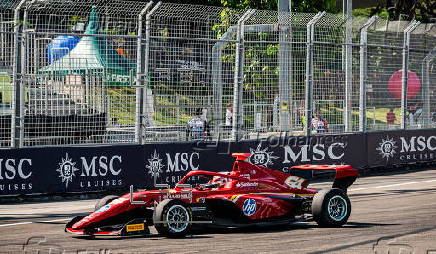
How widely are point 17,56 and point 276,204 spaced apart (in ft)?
20.9

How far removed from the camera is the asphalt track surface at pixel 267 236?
31.9ft

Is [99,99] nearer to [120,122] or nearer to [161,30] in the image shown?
[120,122]

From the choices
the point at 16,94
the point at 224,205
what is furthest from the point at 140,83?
the point at 224,205

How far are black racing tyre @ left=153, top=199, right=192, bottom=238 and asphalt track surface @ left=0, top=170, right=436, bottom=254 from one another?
0.42ft

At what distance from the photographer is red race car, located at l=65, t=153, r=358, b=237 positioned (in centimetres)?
1057

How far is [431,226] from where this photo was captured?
11.6 m

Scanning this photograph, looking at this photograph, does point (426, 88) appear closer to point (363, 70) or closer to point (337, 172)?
point (363, 70)

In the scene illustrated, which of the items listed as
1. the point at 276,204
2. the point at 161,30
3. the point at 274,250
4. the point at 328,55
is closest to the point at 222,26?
the point at 161,30

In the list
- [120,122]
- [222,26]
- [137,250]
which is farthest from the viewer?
[222,26]

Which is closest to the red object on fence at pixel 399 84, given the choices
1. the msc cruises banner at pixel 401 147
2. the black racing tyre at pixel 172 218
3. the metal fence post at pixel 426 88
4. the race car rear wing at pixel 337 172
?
the metal fence post at pixel 426 88

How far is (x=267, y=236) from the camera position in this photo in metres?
10.9

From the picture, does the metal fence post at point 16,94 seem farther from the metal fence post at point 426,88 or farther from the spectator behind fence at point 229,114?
the metal fence post at point 426,88

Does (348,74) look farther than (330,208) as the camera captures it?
Yes

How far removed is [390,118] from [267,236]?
38.3 feet
